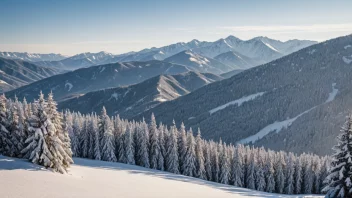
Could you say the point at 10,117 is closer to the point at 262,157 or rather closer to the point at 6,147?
the point at 6,147

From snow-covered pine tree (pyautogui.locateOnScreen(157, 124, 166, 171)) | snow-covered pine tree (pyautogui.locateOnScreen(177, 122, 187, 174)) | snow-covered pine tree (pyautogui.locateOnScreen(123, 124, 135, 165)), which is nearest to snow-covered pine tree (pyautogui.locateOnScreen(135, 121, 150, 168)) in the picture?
snow-covered pine tree (pyautogui.locateOnScreen(123, 124, 135, 165))

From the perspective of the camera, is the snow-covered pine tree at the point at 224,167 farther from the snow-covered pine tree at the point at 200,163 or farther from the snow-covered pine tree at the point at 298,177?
the snow-covered pine tree at the point at 298,177

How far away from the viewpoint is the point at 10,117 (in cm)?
5012

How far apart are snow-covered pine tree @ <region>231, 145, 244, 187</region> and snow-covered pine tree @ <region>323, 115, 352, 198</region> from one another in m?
40.4

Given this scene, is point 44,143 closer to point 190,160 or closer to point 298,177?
point 190,160

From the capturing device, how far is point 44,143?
37219mm

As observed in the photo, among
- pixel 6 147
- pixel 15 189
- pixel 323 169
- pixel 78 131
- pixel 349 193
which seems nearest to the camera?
pixel 15 189

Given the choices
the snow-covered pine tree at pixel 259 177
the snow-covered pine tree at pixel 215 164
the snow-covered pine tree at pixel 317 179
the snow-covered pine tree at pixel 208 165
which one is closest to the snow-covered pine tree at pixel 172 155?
the snow-covered pine tree at pixel 208 165

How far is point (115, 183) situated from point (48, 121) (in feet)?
39.9

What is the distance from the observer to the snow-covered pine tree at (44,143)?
1458 inches

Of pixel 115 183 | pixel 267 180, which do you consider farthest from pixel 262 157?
pixel 115 183

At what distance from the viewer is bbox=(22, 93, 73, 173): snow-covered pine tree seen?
37.0 metres

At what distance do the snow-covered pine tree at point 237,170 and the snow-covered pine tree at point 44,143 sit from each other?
4764 cm

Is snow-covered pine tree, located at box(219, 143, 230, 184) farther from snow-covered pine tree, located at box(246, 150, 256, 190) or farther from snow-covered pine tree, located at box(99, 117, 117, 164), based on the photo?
snow-covered pine tree, located at box(99, 117, 117, 164)
